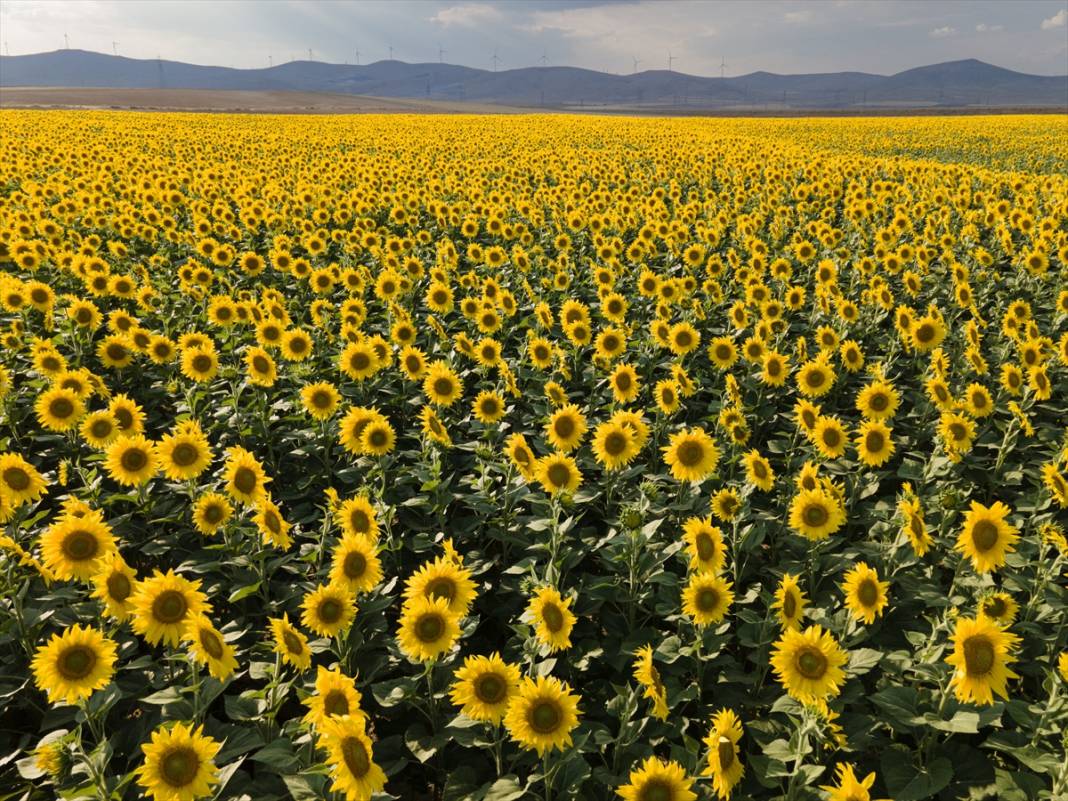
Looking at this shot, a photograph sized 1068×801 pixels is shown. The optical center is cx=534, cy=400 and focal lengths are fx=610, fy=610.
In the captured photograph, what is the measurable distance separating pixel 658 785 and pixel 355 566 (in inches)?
86.7

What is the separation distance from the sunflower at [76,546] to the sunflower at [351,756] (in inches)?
85.7

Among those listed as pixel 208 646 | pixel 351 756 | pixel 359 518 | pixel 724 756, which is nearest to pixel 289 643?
pixel 208 646

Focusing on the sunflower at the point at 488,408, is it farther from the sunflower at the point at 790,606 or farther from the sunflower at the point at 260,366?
the sunflower at the point at 790,606

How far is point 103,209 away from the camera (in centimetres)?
1437

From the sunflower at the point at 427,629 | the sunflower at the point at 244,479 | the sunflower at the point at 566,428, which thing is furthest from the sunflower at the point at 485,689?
the sunflower at the point at 566,428

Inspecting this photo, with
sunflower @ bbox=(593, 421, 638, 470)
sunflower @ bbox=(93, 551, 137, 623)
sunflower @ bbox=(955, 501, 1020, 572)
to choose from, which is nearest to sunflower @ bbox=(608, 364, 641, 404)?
sunflower @ bbox=(593, 421, 638, 470)

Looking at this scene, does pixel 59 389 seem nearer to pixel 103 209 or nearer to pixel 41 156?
pixel 103 209

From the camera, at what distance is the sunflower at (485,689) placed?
10.2 feet

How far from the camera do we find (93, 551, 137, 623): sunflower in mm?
3562

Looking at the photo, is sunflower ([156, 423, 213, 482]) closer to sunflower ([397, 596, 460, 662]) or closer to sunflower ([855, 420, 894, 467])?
sunflower ([397, 596, 460, 662])

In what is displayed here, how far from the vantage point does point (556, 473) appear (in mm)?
4863

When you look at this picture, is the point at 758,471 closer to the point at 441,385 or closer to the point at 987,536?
the point at 987,536

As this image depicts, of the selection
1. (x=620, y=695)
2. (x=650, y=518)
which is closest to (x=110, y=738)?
(x=620, y=695)

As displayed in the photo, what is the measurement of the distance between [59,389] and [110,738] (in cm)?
371
